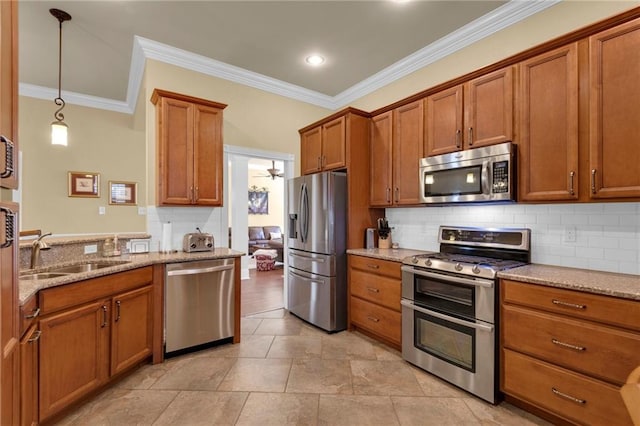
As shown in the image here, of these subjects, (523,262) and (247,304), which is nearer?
(523,262)

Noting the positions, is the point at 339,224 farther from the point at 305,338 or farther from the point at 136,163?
the point at 136,163

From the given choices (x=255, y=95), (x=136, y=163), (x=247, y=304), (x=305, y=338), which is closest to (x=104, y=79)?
(x=136, y=163)

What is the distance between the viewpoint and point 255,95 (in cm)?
392

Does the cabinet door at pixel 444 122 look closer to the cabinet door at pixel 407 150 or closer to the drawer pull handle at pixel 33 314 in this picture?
the cabinet door at pixel 407 150

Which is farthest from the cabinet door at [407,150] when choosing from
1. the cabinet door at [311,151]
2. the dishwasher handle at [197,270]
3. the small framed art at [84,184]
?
the small framed art at [84,184]

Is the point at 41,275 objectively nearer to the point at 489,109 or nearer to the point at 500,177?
the point at 500,177

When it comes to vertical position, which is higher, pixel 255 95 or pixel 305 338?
pixel 255 95

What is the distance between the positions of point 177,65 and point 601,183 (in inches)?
154

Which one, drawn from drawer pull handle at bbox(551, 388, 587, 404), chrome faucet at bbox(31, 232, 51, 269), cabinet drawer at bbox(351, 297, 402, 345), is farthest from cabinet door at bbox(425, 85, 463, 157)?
chrome faucet at bbox(31, 232, 51, 269)

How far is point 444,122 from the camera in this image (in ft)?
9.15

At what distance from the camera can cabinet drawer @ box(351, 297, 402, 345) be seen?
112 inches

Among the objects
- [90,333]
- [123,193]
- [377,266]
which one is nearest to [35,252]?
[90,333]

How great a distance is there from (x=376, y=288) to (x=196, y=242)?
73.8 inches

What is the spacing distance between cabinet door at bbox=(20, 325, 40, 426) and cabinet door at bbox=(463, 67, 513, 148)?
10.6 ft
